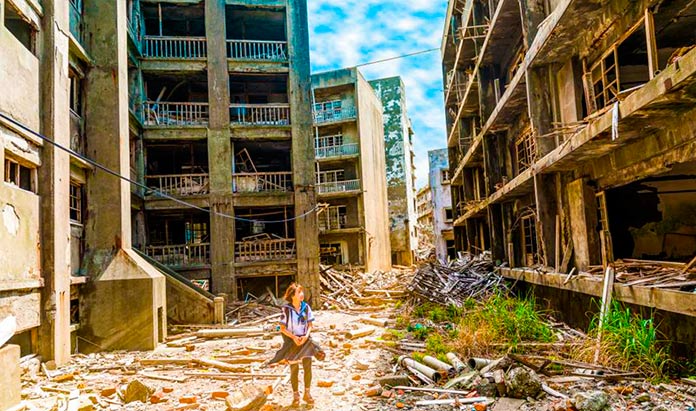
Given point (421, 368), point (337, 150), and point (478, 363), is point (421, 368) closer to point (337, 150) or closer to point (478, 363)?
point (478, 363)

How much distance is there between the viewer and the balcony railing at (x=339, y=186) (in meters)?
32.2

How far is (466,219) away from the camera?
78.4ft

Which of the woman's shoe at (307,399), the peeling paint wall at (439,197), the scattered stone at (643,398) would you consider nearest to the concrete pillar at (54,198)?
the woman's shoe at (307,399)

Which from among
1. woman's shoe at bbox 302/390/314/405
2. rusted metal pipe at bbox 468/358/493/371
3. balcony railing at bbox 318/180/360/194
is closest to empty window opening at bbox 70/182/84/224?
woman's shoe at bbox 302/390/314/405

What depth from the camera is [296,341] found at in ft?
22.6

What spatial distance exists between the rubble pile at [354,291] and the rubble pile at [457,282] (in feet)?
6.87

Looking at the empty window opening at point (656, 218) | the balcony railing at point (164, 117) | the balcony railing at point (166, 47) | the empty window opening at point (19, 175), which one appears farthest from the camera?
the balcony railing at point (166, 47)

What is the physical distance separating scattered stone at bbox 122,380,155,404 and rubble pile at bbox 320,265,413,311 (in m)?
12.2

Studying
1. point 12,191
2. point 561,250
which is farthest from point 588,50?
point 12,191

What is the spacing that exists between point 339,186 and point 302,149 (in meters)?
12.4

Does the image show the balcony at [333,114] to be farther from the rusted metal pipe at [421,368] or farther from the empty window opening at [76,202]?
the rusted metal pipe at [421,368]

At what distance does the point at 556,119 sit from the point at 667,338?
5515mm

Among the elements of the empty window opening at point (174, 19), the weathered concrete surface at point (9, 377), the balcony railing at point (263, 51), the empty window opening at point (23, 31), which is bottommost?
the weathered concrete surface at point (9, 377)

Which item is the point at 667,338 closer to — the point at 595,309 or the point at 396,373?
the point at 595,309
